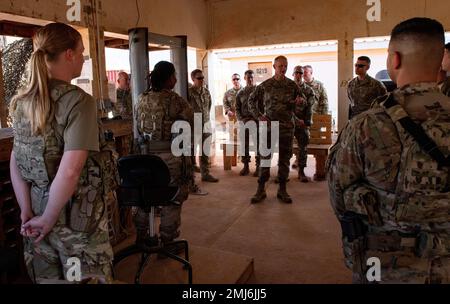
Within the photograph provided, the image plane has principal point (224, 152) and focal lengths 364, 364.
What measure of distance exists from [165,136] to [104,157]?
125cm

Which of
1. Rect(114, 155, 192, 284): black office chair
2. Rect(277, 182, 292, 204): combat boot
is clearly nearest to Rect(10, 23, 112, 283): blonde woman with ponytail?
Rect(114, 155, 192, 284): black office chair

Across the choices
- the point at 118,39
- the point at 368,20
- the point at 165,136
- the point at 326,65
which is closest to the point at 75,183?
the point at 165,136

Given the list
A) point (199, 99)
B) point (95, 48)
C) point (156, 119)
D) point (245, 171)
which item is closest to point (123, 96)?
point (199, 99)

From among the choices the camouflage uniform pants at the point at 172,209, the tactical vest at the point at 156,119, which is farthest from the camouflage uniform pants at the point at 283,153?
the tactical vest at the point at 156,119

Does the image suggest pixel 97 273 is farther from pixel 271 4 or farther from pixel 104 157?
pixel 271 4

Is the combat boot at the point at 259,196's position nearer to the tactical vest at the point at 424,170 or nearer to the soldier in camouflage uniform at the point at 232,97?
the soldier in camouflage uniform at the point at 232,97

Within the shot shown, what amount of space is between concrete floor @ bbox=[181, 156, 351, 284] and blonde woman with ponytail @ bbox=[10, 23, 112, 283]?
153 centimetres

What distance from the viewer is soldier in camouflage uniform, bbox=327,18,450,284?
1233mm

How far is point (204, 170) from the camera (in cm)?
571

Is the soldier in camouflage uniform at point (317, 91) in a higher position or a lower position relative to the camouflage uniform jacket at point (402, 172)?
higher

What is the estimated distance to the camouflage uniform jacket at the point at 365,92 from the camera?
5191 mm

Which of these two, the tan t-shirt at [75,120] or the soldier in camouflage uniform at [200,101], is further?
the soldier in camouflage uniform at [200,101]

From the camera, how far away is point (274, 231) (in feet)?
11.8

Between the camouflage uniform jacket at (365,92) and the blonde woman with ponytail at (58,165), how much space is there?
4.49 metres
